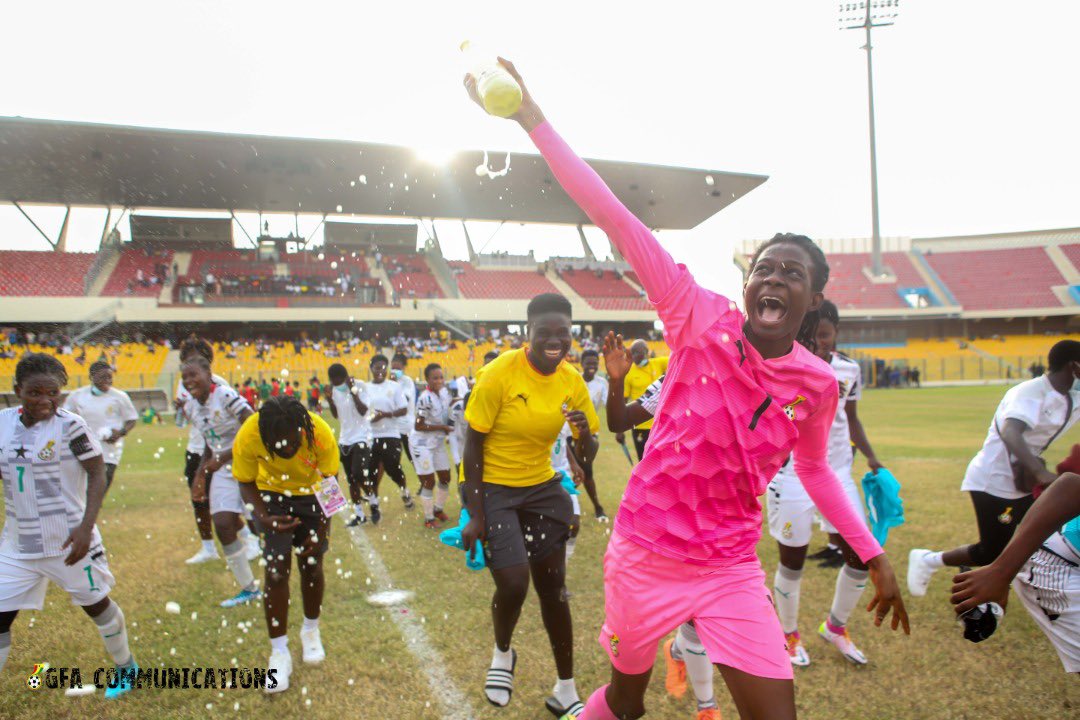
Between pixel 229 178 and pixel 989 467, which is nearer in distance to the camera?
pixel 989 467

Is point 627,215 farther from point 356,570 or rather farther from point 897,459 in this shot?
point 897,459

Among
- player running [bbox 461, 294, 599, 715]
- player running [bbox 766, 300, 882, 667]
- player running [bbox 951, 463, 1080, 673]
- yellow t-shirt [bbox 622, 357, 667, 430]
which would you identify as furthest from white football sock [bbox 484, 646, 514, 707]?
yellow t-shirt [bbox 622, 357, 667, 430]

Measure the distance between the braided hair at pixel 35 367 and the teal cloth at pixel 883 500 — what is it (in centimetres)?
484

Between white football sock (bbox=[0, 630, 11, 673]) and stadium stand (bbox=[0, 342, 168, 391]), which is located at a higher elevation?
stadium stand (bbox=[0, 342, 168, 391])

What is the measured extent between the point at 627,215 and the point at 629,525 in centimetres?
106

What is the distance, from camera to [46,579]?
12.0ft

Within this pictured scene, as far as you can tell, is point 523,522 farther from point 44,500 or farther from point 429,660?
point 44,500

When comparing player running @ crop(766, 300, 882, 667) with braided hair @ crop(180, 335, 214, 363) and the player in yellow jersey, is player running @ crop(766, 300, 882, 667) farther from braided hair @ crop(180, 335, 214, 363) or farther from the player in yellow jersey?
braided hair @ crop(180, 335, 214, 363)

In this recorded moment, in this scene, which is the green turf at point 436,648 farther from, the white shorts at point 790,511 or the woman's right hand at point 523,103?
the woman's right hand at point 523,103

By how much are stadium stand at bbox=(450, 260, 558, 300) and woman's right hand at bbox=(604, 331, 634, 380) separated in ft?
119

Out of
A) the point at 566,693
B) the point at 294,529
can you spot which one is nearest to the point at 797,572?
the point at 566,693

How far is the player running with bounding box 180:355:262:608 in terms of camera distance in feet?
17.0

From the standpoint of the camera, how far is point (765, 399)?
216 cm

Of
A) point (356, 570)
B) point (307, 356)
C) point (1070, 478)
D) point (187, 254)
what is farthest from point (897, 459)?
point (187, 254)
